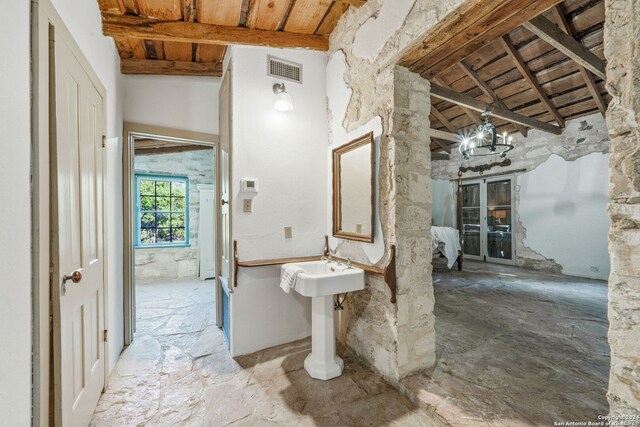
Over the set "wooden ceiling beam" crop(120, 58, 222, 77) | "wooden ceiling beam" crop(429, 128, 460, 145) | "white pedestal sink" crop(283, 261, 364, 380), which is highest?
"wooden ceiling beam" crop(429, 128, 460, 145)

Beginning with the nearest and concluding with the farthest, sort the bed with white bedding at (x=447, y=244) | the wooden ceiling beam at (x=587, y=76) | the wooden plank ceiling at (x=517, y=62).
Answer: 1. the wooden plank ceiling at (x=517, y=62)
2. the wooden ceiling beam at (x=587, y=76)
3. the bed with white bedding at (x=447, y=244)

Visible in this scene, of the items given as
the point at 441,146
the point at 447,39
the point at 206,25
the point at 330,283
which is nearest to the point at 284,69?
the point at 206,25

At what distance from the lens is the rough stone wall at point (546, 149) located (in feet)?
14.7

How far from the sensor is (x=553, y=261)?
16.1 ft

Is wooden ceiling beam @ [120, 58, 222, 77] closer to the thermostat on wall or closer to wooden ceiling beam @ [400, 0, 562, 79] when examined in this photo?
the thermostat on wall

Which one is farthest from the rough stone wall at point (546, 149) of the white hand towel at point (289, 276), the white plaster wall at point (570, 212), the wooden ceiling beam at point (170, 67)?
the wooden ceiling beam at point (170, 67)

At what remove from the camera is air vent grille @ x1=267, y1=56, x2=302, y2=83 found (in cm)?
247

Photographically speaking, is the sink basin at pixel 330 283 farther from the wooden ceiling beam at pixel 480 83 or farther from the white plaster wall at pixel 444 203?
the white plaster wall at pixel 444 203

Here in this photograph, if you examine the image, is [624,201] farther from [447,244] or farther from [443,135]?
[443,135]

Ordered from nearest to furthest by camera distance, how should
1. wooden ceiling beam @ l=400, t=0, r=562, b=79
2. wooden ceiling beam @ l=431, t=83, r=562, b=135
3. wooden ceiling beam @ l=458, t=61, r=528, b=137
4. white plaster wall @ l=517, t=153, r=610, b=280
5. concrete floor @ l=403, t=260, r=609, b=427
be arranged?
wooden ceiling beam @ l=400, t=0, r=562, b=79, concrete floor @ l=403, t=260, r=609, b=427, wooden ceiling beam @ l=431, t=83, r=562, b=135, wooden ceiling beam @ l=458, t=61, r=528, b=137, white plaster wall @ l=517, t=153, r=610, b=280

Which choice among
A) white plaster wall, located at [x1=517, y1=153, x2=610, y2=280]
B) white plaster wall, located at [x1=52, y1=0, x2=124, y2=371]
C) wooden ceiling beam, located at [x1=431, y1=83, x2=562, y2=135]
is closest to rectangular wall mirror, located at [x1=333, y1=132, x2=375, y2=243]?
wooden ceiling beam, located at [x1=431, y1=83, x2=562, y2=135]

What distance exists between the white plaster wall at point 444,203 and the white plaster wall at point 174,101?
18.9 ft

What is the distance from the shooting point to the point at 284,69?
253 cm

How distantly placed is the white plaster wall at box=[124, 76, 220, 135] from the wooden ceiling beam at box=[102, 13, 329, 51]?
61 cm
